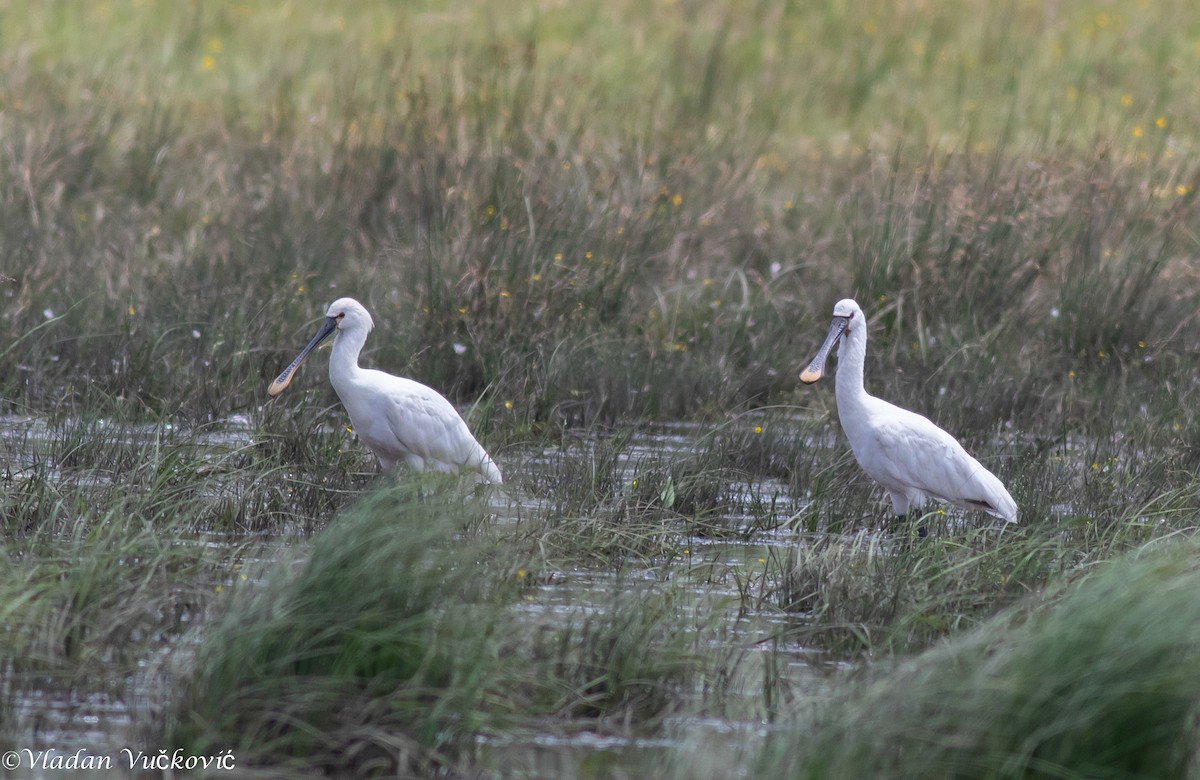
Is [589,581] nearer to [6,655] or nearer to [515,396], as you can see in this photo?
[6,655]

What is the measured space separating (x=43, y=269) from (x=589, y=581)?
4.46 metres

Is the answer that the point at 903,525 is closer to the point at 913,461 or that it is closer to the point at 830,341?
the point at 913,461

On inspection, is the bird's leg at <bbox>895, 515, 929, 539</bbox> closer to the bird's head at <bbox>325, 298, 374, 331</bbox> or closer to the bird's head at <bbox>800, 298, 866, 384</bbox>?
the bird's head at <bbox>800, 298, 866, 384</bbox>

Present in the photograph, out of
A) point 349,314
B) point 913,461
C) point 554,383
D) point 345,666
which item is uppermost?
point 345,666

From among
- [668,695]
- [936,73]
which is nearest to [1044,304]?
[668,695]

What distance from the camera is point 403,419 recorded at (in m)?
6.83

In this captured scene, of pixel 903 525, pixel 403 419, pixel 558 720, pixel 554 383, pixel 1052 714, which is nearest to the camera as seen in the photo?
pixel 1052 714

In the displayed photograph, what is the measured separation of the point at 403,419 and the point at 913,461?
6.52 feet

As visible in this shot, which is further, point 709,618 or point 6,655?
point 709,618

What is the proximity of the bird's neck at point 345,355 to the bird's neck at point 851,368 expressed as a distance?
1.94 meters

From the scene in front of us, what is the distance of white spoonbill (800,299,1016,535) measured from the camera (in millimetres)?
6609

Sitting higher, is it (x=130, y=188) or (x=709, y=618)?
(x=709, y=618)

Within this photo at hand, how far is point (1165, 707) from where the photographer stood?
3701 millimetres

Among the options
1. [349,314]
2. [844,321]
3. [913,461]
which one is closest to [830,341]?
[844,321]
